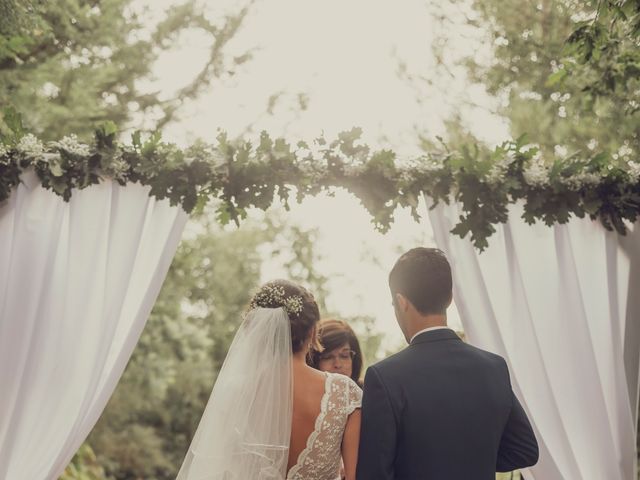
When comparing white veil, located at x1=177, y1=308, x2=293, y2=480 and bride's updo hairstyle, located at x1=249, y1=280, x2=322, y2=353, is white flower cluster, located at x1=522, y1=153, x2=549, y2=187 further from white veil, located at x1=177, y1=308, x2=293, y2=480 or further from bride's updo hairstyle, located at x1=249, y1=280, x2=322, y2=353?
white veil, located at x1=177, y1=308, x2=293, y2=480

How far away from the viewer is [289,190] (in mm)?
4219

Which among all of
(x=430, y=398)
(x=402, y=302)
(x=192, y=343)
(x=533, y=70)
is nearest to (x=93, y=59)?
(x=533, y=70)

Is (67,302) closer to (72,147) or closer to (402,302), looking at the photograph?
(72,147)

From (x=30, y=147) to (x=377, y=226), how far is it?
183 cm

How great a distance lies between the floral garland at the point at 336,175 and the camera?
412 centimetres

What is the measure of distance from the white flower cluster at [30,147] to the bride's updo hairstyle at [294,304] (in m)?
1.42

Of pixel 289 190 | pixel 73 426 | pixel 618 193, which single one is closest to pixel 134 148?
pixel 289 190

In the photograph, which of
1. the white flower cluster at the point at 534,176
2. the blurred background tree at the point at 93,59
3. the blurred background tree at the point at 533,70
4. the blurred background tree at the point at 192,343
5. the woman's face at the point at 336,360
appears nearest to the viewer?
the white flower cluster at the point at 534,176

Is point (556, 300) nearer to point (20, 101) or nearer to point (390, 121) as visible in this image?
A: point (20, 101)

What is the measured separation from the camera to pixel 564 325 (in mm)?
4406

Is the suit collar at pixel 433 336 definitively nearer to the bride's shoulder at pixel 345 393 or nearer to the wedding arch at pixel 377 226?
the bride's shoulder at pixel 345 393

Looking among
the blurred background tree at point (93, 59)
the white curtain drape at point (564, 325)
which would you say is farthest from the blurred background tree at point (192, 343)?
the white curtain drape at point (564, 325)

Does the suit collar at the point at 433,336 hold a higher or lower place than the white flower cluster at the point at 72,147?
lower

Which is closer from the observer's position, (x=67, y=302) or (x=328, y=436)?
(x=328, y=436)
